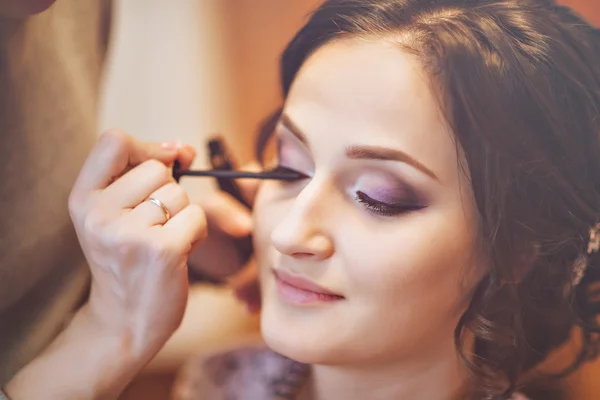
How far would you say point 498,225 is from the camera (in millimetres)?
648

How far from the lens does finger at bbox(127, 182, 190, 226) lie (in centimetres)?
65

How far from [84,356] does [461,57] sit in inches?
21.5

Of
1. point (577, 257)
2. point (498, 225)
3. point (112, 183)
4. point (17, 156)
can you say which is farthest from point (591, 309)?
point (17, 156)

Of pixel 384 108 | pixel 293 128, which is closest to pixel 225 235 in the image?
pixel 293 128

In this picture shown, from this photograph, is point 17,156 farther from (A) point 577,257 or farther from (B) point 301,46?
(A) point 577,257

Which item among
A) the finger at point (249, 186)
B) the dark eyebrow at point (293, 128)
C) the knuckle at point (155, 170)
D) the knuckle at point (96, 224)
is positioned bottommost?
the finger at point (249, 186)

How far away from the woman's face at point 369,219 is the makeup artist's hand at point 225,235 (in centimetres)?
21

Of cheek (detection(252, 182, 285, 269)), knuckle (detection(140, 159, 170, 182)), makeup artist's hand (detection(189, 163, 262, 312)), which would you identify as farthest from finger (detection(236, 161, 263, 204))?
knuckle (detection(140, 159, 170, 182))

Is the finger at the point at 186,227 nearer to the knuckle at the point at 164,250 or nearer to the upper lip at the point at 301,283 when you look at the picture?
the knuckle at the point at 164,250

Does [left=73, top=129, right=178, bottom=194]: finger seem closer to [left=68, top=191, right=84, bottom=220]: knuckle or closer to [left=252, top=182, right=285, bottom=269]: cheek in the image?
[left=68, top=191, right=84, bottom=220]: knuckle

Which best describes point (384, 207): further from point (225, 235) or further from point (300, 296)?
point (225, 235)

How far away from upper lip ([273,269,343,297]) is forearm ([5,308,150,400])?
0.20 m

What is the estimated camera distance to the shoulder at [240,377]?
0.92 m

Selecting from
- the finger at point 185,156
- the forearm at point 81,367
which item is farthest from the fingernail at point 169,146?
the forearm at point 81,367
